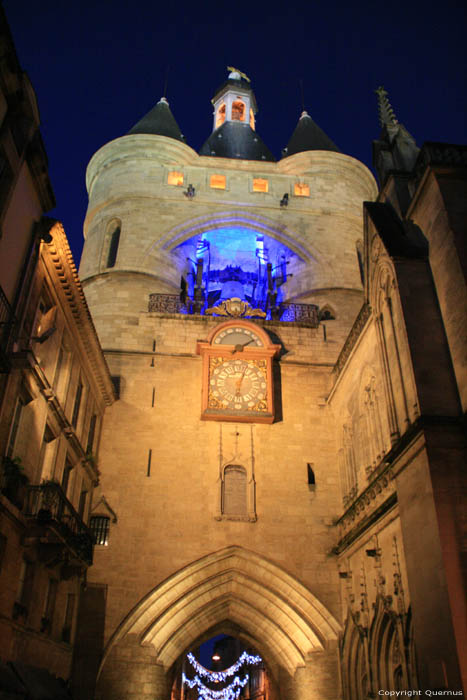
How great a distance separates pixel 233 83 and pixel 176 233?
1643 cm

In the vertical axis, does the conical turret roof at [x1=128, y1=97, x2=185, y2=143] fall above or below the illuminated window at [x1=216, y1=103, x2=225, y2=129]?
below

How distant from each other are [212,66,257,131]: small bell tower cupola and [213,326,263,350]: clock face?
59.6ft

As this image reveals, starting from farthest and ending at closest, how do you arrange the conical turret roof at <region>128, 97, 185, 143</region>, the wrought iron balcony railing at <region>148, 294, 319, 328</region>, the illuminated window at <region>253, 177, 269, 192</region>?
the conical turret roof at <region>128, 97, 185, 143</region>
the illuminated window at <region>253, 177, 269, 192</region>
the wrought iron balcony railing at <region>148, 294, 319, 328</region>

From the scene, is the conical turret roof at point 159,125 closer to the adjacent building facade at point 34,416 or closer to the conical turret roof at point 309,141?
the conical turret roof at point 309,141

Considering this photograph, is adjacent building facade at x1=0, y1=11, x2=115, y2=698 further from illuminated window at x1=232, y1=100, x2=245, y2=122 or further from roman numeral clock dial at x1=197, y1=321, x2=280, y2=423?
illuminated window at x1=232, y1=100, x2=245, y2=122

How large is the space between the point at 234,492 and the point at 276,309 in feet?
22.6

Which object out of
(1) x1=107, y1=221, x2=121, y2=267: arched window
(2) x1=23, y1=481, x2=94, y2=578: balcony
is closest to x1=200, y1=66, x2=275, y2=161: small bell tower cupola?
(1) x1=107, y1=221, x2=121, y2=267: arched window

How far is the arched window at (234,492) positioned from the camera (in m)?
14.6

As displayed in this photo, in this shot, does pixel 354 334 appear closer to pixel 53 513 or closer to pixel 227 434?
pixel 227 434

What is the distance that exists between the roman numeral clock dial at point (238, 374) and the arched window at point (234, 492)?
52.0 inches

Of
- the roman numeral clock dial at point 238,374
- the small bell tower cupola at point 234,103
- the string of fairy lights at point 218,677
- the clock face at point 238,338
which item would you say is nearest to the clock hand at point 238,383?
the roman numeral clock dial at point 238,374

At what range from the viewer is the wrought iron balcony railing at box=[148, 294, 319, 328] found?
1831 cm

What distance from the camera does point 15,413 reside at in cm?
957

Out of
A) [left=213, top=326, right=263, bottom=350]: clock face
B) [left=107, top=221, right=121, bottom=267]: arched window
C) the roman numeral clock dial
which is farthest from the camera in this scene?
[left=107, top=221, right=121, bottom=267]: arched window
